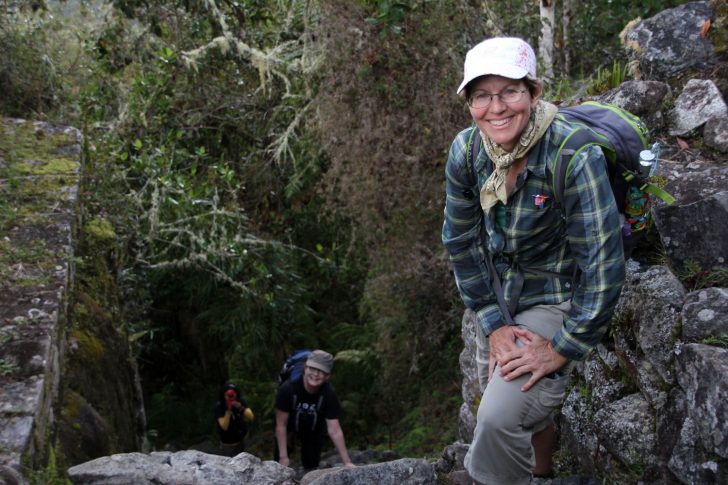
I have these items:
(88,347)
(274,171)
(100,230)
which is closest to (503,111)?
(88,347)

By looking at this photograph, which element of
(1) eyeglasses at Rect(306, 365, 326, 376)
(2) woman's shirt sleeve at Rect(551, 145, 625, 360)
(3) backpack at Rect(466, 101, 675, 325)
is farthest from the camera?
(1) eyeglasses at Rect(306, 365, 326, 376)

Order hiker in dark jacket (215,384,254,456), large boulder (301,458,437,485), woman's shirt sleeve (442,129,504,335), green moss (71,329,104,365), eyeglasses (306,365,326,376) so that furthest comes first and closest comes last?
1. hiker in dark jacket (215,384,254,456)
2. eyeglasses (306,365,326,376)
3. green moss (71,329,104,365)
4. large boulder (301,458,437,485)
5. woman's shirt sleeve (442,129,504,335)

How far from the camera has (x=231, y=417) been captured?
28.0ft

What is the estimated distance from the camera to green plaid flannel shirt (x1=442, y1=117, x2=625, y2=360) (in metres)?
2.81

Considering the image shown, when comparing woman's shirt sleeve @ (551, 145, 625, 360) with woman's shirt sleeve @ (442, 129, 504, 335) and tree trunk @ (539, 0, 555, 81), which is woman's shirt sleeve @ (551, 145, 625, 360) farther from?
tree trunk @ (539, 0, 555, 81)

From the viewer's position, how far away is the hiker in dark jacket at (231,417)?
852 centimetres

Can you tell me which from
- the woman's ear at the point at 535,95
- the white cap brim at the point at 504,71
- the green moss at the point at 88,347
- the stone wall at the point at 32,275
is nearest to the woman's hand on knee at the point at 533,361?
the woman's ear at the point at 535,95

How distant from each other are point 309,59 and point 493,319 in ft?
22.0

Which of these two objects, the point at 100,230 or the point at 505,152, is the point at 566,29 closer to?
the point at 100,230

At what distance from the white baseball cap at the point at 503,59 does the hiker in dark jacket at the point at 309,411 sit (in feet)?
14.2

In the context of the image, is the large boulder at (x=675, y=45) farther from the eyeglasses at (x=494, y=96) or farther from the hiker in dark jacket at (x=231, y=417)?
the hiker in dark jacket at (x=231, y=417)

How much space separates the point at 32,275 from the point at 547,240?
10.8 ft

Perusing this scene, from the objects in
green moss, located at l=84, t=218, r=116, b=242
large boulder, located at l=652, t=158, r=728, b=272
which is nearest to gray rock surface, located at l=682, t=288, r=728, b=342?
large boulder, located at l=652, t=158, r=728, b=272

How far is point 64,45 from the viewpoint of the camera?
9.34 metres
